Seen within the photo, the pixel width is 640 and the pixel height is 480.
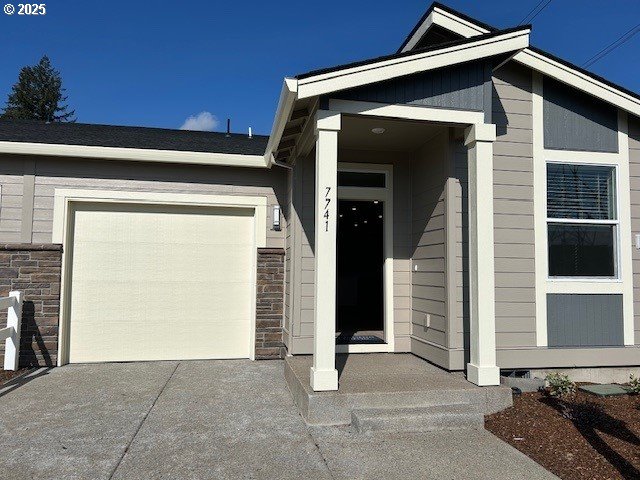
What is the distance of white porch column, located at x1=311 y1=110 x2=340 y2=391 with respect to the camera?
391cm

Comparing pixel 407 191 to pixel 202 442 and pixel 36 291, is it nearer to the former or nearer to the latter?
pixel 202 442

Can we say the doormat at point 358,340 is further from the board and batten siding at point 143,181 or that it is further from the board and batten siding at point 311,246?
the board and batten siding at point 143,181

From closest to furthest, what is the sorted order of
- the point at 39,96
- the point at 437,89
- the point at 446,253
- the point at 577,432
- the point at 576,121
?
the point at 577,432, the point at 437,89, the point at 446,253, the point at 576,121, the point at 39,96

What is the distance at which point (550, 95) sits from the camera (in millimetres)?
5250

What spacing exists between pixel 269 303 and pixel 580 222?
13.1 feet

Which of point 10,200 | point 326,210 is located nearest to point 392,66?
point 326,210

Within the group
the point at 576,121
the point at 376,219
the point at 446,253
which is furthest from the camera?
the point at 376,219

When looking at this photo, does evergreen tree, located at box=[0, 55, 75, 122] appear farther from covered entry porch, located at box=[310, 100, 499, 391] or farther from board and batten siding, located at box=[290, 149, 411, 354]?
covered entry porch, located at box=[310, 100, 499, 391]

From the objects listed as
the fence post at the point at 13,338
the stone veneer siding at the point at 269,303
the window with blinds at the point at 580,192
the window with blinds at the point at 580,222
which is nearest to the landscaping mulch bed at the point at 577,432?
the window with blinds at the point at 580,222

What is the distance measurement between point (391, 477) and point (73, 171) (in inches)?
210

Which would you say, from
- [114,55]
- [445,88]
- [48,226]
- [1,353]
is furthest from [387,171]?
[114,55]

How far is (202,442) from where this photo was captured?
339 centimetres

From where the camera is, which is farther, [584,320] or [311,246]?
[311,246]

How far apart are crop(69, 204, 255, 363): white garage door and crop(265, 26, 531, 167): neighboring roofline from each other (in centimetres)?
242
